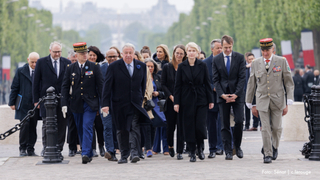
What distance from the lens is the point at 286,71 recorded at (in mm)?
9328

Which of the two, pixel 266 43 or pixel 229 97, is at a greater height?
A: pixel 266 43

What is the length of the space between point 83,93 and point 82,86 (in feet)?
0.38

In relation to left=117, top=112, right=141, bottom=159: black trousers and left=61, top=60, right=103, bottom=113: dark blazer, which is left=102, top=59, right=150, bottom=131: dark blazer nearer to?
left=117, top=112, right=141, bottom=159: black trousers

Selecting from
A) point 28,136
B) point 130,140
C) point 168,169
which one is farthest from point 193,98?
point 28,136

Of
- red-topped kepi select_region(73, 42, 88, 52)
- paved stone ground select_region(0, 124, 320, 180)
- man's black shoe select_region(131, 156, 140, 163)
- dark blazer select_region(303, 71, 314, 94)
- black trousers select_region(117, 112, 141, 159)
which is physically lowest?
paved stone ground select_region(0, 124, 320, 180)

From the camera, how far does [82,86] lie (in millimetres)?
9711

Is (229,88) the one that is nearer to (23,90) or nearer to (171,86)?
(171,86)

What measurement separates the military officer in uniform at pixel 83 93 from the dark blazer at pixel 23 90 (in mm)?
1689

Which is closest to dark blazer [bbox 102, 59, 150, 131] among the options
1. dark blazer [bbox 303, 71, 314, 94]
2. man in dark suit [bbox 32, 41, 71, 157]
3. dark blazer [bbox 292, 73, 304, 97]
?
man in dark suit [bbox 32, 41, 71, 157]

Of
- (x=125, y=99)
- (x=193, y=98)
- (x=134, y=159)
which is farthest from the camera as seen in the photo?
(x=193, y=98)

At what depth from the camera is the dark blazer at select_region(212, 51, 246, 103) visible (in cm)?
977

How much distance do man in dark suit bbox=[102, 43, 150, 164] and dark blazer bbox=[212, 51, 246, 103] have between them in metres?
1.23

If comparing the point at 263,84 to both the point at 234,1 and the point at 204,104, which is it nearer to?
the point at 204,104

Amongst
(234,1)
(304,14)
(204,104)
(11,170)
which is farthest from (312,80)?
(234,1)
